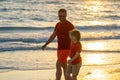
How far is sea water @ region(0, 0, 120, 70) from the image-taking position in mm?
14688

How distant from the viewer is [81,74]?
1230 cm

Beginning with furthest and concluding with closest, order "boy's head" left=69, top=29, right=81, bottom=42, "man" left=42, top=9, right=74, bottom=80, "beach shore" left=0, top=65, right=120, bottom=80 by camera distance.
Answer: "beach shore" left=0, top=65, right=120, bottom=80
"man" left=42, top=9, right=74, bottom=80
"boy's head" left=69, top=29, right=81, bottom=42

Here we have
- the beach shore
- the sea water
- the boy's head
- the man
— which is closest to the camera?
the boy's head

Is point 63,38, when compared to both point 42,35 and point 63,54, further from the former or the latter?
point 42,35

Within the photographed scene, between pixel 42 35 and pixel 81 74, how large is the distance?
9879 millimetres

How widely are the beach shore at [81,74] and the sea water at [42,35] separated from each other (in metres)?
0.68

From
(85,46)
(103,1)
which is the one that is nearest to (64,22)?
(85,46)

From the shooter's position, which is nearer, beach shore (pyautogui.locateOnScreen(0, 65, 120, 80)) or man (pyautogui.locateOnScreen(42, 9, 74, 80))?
man (pyautogui.locateOnScreen(42, 9, 74, 80))

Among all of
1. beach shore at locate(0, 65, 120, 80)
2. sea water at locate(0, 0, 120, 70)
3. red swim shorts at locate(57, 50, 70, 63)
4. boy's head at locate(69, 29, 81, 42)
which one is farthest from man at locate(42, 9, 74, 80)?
sea water at locate(0, 0, 120, 70)

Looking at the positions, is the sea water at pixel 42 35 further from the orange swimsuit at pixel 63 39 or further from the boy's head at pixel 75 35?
the boy's head at pixel 75 35

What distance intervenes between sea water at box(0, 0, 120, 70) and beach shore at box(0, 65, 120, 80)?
68 centimetres

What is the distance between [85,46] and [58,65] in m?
8.50

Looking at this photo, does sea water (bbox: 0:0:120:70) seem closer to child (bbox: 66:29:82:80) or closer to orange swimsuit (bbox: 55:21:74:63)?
orange swimsuit (bbox: 55:21:74:63)

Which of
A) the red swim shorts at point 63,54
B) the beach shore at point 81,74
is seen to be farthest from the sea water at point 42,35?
the red swim shorts at point 63,54
